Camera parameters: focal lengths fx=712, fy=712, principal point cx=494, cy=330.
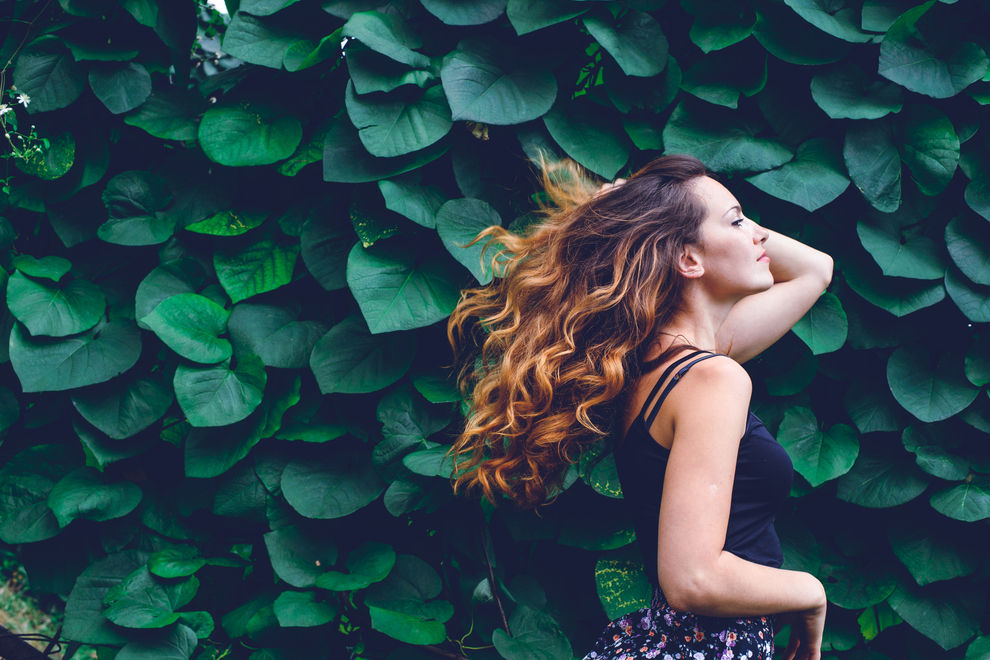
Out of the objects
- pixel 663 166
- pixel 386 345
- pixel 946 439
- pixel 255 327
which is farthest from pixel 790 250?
pixel 255 327

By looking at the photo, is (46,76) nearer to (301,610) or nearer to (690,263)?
(301,610)

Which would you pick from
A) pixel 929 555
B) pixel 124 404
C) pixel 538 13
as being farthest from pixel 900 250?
pixel 124 404

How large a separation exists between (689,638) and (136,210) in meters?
1.67

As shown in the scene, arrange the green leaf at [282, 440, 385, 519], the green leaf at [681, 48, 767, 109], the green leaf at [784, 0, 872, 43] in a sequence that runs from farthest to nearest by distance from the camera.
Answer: the green leaf at [282, 440, 385, 519] < the green leaf at [681, 48, 767, 109] < the green leaf at [784, 0, 872, 43]

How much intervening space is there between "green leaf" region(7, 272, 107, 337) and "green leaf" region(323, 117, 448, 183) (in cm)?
75

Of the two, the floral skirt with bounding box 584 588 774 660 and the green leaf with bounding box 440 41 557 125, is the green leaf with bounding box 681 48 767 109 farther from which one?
the floral skirt with bounding box 584 588 774 660

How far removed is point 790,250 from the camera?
63.7 inches

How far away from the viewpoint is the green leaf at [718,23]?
62.0 inches

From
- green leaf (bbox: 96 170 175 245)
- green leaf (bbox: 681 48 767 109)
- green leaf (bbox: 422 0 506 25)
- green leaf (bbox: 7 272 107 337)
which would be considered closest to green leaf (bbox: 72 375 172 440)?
green leaf (bbox: 7 272 107 337)

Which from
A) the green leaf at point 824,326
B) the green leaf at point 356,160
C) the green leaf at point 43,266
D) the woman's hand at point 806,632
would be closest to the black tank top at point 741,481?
the woman's hand at point 806,632

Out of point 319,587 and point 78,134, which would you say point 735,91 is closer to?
point 319,587

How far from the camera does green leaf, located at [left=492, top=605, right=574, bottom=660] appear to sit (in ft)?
5.46

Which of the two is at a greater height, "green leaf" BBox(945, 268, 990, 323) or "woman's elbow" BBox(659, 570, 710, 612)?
"woman's elbow" BBox(659, 570, 710, 612)

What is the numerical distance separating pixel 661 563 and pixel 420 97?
115cm
